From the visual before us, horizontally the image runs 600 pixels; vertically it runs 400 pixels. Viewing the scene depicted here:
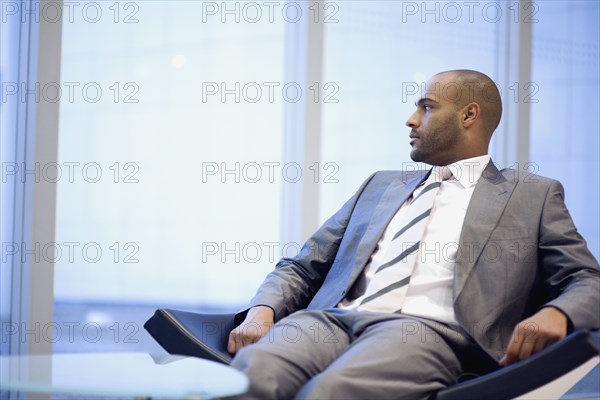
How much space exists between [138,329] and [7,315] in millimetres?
607

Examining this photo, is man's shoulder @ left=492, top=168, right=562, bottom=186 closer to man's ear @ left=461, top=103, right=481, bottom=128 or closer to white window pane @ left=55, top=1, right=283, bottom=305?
man's ear @ left=461, top=103, right=481, bottom=128

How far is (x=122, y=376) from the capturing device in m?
1.85

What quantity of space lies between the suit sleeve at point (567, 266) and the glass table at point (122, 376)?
3.08ft

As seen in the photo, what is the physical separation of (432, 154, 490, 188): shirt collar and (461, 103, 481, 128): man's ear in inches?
4.9

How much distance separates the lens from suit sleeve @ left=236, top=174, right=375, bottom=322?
2.67 m

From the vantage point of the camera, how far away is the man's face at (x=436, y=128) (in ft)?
8.98

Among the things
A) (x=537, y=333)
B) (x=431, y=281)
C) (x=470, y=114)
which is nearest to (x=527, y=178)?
(x=470, y=114)

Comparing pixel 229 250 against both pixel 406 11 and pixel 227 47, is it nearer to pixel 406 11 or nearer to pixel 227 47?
pixel 227 47

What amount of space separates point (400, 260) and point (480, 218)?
281 mm

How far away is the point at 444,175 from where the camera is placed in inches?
108

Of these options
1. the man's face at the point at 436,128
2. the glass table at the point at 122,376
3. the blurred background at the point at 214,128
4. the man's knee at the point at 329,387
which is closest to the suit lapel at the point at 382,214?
the man's face at the point at 436,128

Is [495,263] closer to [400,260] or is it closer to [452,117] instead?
[400,260]

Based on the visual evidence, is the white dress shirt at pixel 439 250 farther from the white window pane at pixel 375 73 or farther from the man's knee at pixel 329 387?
the white window pane at pixel 375 73

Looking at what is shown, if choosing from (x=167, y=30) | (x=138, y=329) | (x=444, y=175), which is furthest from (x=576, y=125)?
(x=138, y=329)
